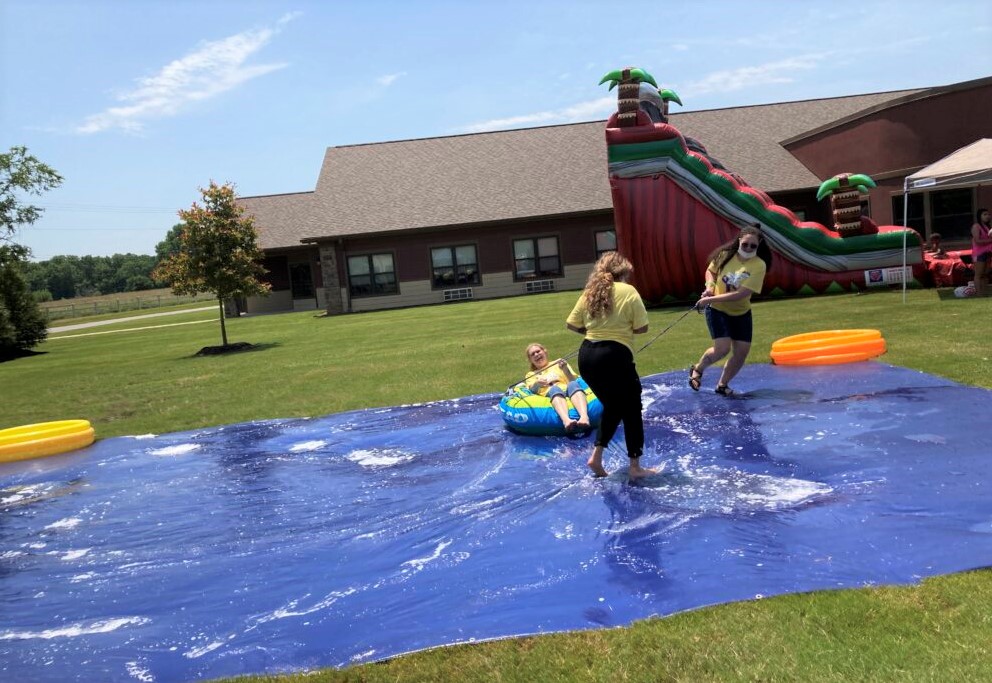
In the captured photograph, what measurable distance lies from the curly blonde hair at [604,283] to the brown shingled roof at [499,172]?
27.4m

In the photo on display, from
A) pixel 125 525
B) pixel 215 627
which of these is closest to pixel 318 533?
pixel 215 627

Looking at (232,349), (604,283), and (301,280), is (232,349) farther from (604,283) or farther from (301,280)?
(301,280)

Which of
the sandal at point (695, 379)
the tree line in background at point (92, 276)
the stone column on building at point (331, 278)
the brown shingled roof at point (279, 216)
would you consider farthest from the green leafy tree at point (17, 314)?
the tree line in background at point (92, 276)

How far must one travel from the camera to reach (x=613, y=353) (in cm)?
593

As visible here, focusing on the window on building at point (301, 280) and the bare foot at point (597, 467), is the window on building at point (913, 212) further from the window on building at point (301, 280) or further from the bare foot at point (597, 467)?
the window on building at point (301, 280)

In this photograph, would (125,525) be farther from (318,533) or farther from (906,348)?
(906,348)

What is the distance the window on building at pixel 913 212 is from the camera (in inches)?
1001

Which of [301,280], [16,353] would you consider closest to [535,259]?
[301,280]

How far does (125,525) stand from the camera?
6.24 m

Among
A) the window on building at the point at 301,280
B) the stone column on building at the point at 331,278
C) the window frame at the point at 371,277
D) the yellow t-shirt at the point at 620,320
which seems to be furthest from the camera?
the window on building at the point at 301,280

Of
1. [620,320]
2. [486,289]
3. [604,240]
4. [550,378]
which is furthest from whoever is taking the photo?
[604,240]

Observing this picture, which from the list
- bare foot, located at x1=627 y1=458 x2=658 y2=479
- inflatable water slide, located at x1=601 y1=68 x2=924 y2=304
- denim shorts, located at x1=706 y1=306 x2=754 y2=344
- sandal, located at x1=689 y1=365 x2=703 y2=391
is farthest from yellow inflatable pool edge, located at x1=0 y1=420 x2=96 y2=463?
inflatable water slide, located at x1=601 y1=68 x2=924 y2=304

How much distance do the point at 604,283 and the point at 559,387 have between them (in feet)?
7.17

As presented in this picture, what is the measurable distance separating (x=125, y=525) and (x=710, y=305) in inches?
241
